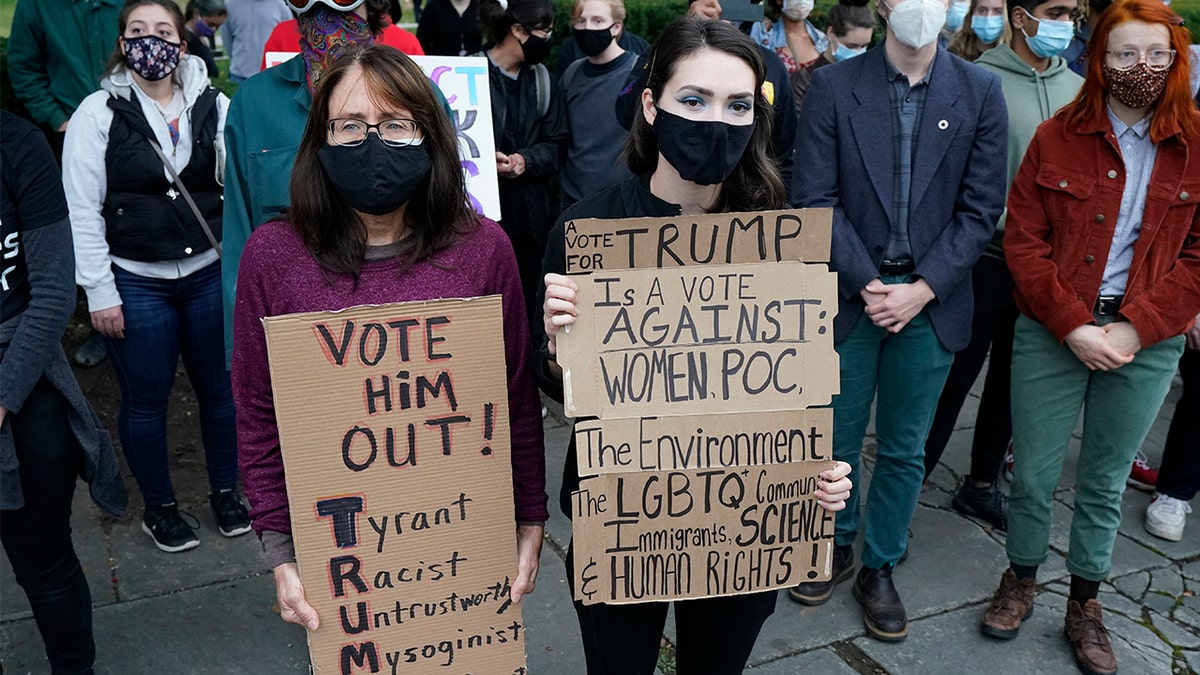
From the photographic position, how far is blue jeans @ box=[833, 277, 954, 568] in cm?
356

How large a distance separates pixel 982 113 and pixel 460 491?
2.23 m

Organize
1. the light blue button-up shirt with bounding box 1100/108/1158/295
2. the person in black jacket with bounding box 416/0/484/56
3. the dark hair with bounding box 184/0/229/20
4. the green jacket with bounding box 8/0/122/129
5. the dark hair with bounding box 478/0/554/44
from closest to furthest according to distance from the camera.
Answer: the light blue button-up shirt with bounding box 1100/108/1158/295 < the dark hair with bounding box 478/0/554/44 < the green jacket with bounding box 8/0/122/129 < the person in black jacket with bounding box 416/0/484/56 < the dark hair with bounding box 184/0/229/20

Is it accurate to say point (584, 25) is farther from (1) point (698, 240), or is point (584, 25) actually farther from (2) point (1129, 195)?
(1) point (698, 240)

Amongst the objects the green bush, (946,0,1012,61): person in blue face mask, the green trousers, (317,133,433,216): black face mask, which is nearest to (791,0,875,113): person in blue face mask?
(946,0,1012,61): person in blue face mask

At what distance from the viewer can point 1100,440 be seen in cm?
352

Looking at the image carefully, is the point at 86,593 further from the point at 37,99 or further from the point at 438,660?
the point at 37,99

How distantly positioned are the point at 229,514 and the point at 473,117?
1.88m

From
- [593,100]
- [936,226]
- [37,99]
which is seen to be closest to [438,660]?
[936,226]

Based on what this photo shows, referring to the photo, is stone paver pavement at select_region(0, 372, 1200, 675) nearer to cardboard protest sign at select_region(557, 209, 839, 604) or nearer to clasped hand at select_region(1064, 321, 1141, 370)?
clasped hand at select_region(1064, 321, 1141, 370)

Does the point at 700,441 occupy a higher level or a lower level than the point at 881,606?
higher

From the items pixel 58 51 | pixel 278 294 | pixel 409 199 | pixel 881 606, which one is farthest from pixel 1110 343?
pixel 58 51

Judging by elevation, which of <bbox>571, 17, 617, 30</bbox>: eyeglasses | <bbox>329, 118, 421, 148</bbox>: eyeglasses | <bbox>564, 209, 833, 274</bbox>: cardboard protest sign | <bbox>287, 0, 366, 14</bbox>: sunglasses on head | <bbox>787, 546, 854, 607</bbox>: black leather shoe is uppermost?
<bbox>287, 0, 366, 14</bbox>: sunglasses on head

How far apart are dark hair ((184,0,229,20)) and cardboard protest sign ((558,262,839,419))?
8.33 meters

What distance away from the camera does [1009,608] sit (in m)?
3.73
